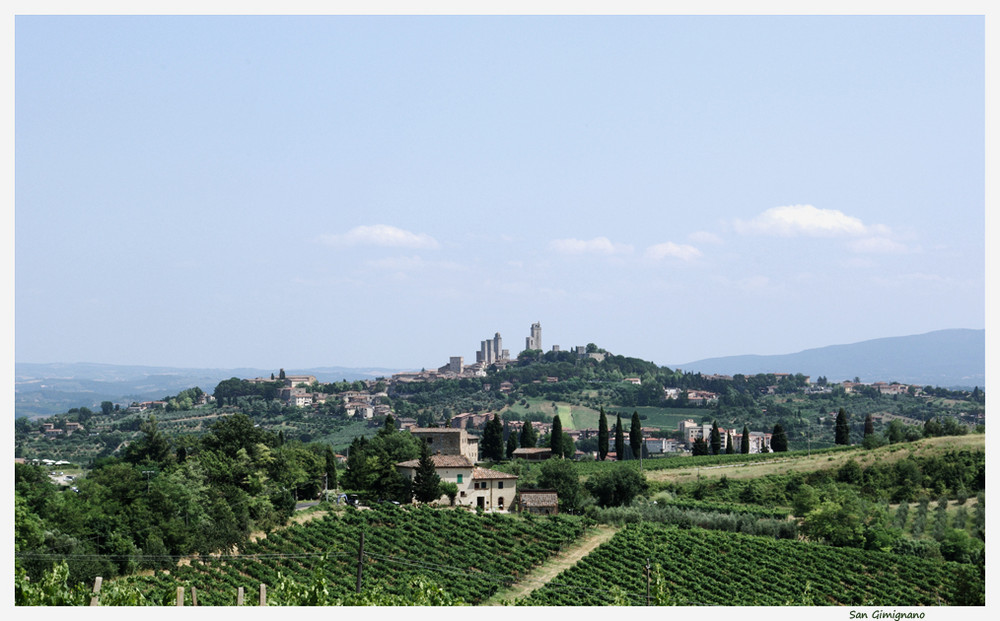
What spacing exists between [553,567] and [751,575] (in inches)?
259

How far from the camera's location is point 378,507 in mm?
37594

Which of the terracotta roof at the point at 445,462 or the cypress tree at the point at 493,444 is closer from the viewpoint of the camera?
the terracotta roof at the point at 445,462

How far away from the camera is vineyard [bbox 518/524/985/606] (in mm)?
29000

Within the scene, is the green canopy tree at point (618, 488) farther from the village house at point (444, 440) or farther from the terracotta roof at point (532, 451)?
the terracotta roof at point (532, 451)

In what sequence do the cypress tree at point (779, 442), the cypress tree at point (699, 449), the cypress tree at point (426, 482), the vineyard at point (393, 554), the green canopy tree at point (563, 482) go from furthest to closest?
the cypress tree at point (779, 442) → the cypress tree at point (699, 449) → the green canopy tree at point (563, 482) → the cypress tree at point (426, 482) → the vineyard at point (393, 554)

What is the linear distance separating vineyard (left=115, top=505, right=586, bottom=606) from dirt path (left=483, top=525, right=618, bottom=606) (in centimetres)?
32

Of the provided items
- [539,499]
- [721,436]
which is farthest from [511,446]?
[721,436]

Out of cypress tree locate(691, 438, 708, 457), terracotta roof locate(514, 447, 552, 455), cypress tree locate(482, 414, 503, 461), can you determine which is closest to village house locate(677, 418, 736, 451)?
cypress tree locate(691, 438, 708, 457)

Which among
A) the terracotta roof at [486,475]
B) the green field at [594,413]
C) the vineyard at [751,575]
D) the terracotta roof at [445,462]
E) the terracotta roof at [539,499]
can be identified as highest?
the terracotta roof at [445,462]

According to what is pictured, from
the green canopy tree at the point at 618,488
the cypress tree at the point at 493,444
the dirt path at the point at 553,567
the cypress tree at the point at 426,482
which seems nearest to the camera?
the dirt path at the point at 553,567

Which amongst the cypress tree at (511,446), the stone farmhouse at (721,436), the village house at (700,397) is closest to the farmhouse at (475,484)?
the cypress tree at (511,446)

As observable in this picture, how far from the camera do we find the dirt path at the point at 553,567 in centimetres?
2880

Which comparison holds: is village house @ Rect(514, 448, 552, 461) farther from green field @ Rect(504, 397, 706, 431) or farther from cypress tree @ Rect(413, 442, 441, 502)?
green field @ Rect(504, 397, 706, 431)

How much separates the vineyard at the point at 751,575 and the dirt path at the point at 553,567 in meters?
0.53
